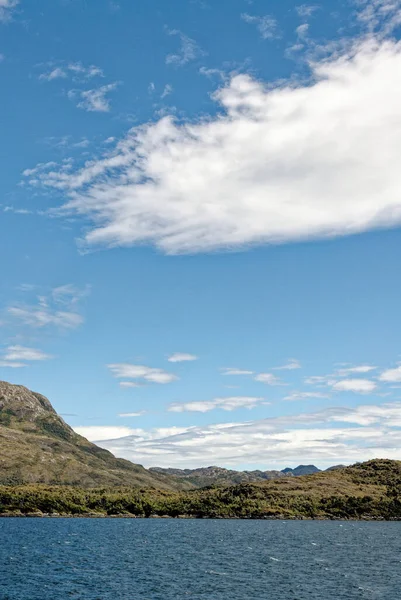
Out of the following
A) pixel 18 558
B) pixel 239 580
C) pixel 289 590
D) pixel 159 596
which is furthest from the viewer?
pixel 18 558

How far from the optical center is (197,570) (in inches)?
4838

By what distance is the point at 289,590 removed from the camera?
9862cm

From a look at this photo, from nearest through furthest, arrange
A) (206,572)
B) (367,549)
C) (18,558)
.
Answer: (206,572), (18,558), (367,549)

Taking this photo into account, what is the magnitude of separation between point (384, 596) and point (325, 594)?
944cm

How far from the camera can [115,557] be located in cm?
14575

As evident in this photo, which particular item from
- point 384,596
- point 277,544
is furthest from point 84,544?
point 384,596

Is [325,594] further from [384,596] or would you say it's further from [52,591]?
[52,591]

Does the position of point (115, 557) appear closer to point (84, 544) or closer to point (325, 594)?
point (84, 544)

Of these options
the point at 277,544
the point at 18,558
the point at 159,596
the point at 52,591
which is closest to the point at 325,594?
the point at 159,596

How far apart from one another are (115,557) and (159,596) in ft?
194

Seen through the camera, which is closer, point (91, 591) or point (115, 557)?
point (91, 591)

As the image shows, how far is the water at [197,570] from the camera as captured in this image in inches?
3730

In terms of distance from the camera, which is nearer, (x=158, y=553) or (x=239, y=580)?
(x=239, y=580)

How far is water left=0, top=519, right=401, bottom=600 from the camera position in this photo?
311 feet
